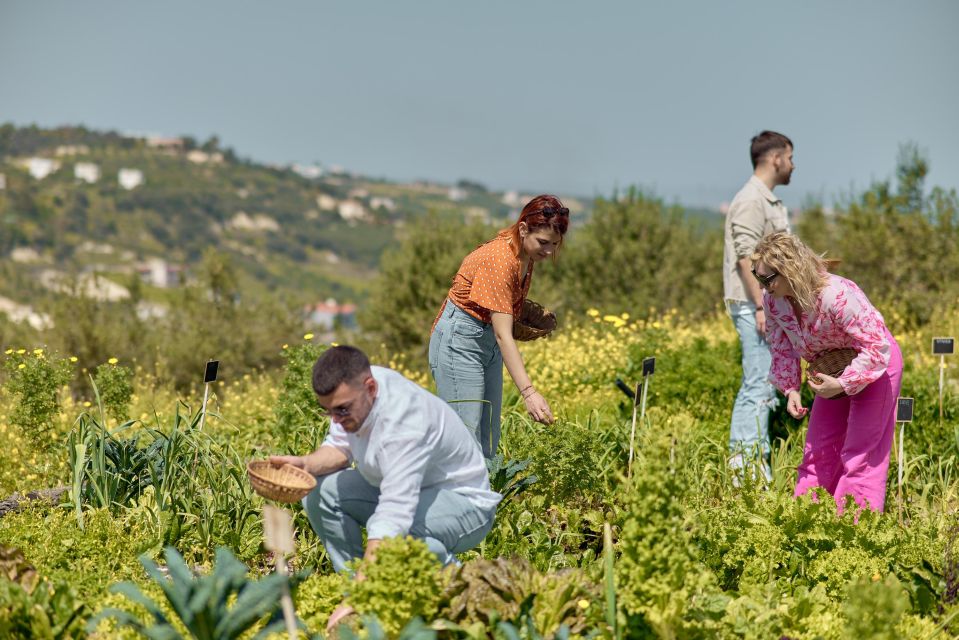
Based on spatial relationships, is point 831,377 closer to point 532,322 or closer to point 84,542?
point 532,322

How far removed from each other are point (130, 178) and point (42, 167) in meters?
10.5

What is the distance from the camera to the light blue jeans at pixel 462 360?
3.98 metres

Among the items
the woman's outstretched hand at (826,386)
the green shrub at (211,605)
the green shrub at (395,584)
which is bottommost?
the green shrub at (211,605)

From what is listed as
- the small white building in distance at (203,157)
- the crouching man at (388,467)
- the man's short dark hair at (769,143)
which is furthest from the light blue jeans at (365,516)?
the small white building in distance at (203,157)

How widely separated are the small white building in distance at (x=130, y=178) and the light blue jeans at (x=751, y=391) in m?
103

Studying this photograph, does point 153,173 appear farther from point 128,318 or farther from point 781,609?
A: point 781,609

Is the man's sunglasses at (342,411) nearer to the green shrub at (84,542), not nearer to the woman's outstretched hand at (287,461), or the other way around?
the woman's outstretched hand at (287,461)

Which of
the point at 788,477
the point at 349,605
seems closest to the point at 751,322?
the point at 788,477

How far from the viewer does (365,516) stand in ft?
10.6

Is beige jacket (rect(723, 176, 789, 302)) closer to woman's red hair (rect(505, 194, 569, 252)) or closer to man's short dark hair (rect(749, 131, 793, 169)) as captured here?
man's short dark hair (rect(749, 131, 793, 169))

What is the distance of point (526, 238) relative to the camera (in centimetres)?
390

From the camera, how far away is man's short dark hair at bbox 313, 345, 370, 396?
2.80m

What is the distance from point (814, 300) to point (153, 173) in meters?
111

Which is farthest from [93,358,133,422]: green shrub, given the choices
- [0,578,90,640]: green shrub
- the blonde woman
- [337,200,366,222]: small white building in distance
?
[337,200,366,222]: small white building in distance
